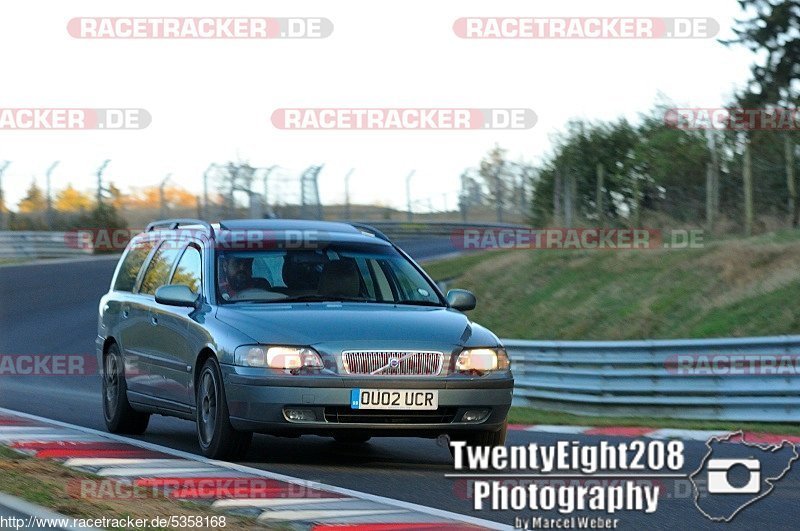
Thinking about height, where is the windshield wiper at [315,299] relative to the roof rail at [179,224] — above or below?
below

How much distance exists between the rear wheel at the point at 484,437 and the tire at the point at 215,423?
134cm

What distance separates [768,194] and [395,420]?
1927 centimetres

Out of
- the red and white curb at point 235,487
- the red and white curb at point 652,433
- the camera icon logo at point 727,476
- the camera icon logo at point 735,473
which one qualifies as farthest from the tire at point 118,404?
the camera icon logo at point 727,476

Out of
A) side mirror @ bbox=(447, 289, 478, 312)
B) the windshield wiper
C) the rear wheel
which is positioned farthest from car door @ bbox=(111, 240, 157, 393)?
the rear wheel

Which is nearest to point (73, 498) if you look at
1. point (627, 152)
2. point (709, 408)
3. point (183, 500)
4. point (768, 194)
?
point (183, 500)

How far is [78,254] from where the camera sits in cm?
3881

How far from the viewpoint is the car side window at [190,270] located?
397 inches

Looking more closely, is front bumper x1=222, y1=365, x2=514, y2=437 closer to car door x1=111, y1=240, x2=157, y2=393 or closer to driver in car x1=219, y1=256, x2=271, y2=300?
driver in car x1=219, y1=256, x2=271, y2=300

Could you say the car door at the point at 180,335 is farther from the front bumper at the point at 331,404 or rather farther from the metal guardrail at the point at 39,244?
the metal guardrail at the point at 39,244

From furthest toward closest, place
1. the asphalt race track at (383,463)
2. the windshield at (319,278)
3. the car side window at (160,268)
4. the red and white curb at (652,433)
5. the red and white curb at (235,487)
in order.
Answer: the red and white curb at (652,433)
the car side window at (160,268)
the windshield at (319,278)
the asphalt race track at (383,463)
the red and white curb at (235,487)

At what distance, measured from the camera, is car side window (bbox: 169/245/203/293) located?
397 inches

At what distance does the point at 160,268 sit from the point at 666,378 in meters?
5.58

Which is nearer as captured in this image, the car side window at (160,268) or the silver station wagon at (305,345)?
the silver station wagon at (305,345)

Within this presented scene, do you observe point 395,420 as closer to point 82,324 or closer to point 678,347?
point 678,347
